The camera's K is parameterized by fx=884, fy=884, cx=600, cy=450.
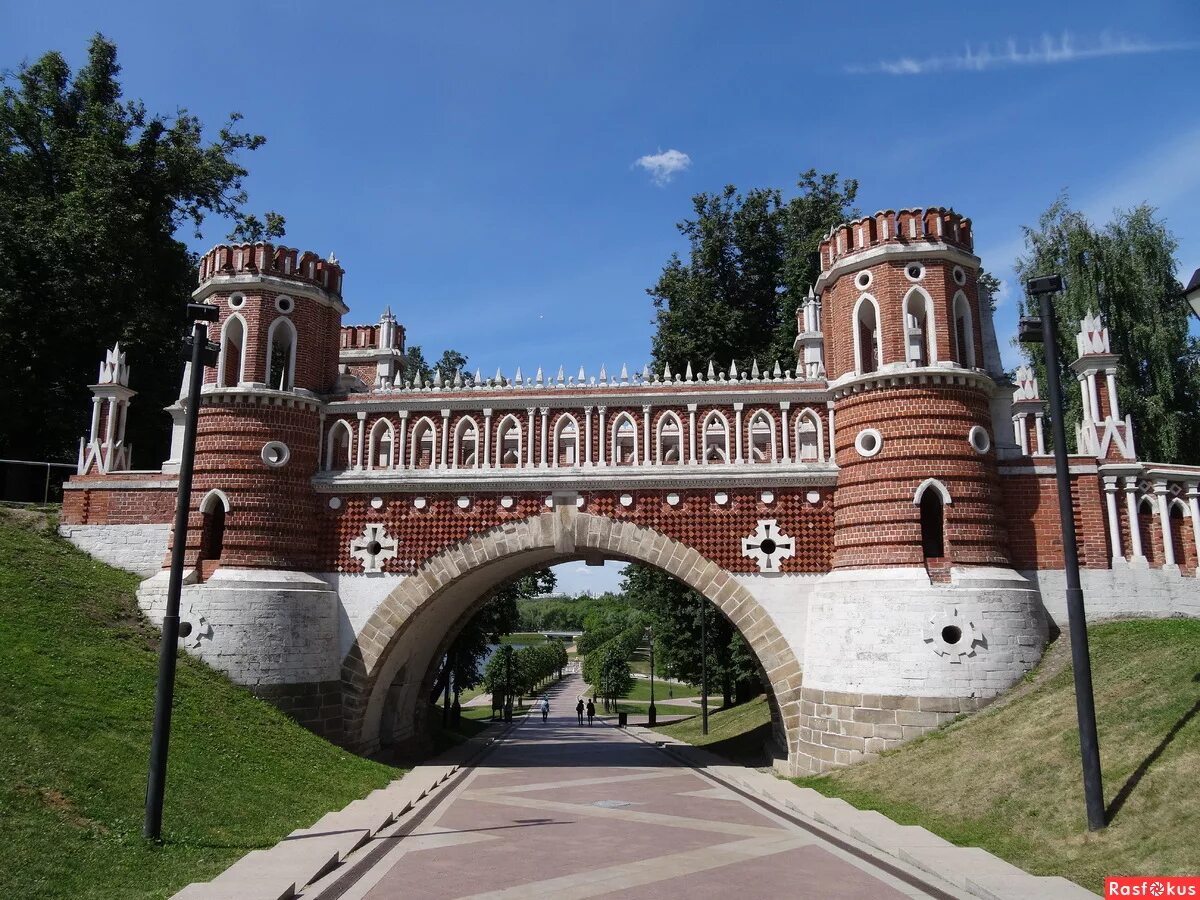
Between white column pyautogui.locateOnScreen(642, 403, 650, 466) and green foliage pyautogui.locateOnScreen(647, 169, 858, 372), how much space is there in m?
12.4

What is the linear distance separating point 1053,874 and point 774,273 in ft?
83.2

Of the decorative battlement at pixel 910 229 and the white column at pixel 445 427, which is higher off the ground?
the decorative battlement at pixel 910 229

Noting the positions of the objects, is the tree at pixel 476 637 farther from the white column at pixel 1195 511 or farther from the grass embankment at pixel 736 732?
the white column at pixel 1195 511

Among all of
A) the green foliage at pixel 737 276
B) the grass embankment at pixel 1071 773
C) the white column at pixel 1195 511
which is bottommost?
the grass embankment at pixel 1071 773

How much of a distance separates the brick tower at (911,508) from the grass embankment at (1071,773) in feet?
2.64

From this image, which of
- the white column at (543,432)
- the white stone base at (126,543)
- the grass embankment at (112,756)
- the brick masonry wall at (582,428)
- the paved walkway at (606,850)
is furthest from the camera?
the white stone base at (126,543)

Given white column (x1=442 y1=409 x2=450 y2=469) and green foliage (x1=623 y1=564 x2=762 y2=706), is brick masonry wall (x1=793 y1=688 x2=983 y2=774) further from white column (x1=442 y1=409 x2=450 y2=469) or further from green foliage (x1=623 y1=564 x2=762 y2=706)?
green foliage (x1=623 y1=564 x2=762 y2=706)

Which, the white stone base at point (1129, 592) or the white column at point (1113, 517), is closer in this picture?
the white stone base at point (1129, 592)

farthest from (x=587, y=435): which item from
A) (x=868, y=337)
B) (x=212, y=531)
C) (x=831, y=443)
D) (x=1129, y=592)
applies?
(x=1129, y=592)

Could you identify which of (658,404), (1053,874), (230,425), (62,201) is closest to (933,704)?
(1053,874)

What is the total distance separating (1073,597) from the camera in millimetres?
9594

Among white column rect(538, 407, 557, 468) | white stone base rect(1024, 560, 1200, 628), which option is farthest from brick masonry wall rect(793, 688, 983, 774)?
white column rect(538, 407, 557, 468)

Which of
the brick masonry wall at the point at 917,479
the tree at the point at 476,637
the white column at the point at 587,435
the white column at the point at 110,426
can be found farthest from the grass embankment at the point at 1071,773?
the white column at the point at 110,426

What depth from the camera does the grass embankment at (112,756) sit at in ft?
27.0
